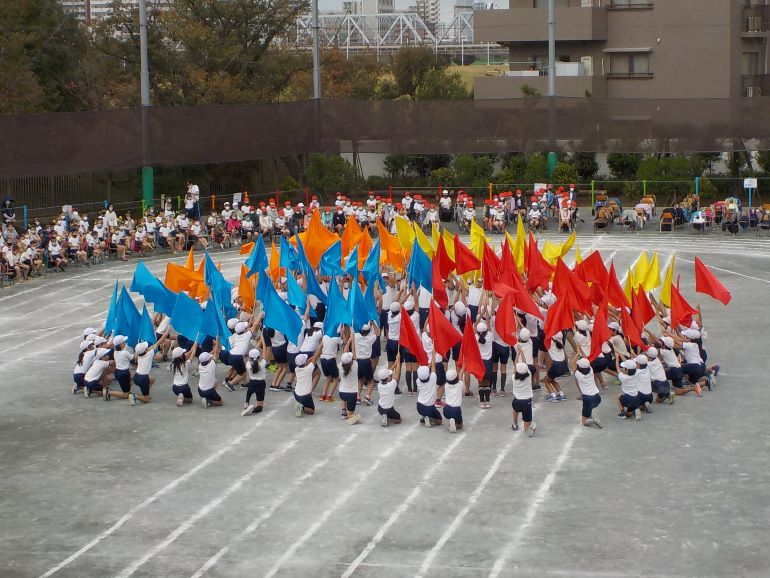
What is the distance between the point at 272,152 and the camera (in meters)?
48.4

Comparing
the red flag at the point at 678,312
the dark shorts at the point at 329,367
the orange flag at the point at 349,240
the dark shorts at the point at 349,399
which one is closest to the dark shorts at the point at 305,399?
the dark shorts at the point at 349,399

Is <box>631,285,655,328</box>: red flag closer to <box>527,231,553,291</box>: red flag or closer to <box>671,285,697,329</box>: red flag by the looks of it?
<box>671,285,697,329</box>: red flag

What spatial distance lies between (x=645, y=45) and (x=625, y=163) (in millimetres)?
9061

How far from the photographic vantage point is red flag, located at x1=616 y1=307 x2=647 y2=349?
21.2 metres

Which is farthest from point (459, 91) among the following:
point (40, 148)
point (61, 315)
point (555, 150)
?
point (61, 315)

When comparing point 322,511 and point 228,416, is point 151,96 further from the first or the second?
point 322,511

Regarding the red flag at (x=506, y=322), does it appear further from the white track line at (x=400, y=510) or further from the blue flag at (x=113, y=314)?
the blue flag at (x=113, y=314)

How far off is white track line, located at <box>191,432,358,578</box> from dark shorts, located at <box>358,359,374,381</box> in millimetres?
1890

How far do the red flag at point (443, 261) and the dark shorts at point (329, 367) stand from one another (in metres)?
4.16

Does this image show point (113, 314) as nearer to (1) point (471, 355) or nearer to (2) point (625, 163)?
(1) point (471, 355)

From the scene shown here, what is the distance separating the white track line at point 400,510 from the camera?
1437 centimetres

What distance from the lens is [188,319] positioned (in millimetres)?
22562

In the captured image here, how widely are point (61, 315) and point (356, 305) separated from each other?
10.6 meters

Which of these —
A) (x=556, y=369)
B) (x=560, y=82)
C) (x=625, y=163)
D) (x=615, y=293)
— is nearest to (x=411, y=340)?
(x=556, y=369)
